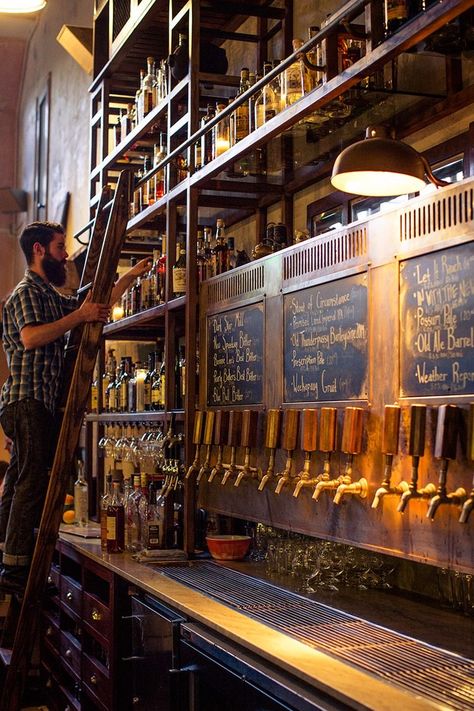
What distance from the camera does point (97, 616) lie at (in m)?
3.91

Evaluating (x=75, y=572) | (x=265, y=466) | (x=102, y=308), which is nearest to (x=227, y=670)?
(x=265, y=466)

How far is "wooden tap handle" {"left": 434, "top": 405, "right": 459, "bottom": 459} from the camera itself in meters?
2.22

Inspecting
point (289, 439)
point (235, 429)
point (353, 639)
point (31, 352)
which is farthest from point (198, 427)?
point (353, 639)

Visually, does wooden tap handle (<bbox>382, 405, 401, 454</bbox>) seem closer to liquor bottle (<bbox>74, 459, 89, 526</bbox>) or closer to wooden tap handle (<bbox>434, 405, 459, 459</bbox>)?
wooden tap handle (<bbox>434, 405, 459, 459</bbox>)

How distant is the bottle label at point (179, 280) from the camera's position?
4262 mm

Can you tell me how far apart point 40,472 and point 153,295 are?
43.3 inches

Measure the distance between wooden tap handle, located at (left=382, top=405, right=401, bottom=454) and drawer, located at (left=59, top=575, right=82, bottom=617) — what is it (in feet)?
7.35

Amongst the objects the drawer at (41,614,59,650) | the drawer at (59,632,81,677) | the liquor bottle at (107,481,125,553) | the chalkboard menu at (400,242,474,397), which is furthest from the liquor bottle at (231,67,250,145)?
the drawer at (41,614,59,650)

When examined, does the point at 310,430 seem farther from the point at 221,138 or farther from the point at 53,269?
the point at 53,269

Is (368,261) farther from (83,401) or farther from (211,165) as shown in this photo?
(83,401)

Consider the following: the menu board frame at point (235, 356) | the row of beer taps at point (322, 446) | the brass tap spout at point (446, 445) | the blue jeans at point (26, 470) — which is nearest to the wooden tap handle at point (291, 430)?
the row of beer taps at point (322, 446)

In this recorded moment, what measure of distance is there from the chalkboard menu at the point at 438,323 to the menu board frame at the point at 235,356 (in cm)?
102

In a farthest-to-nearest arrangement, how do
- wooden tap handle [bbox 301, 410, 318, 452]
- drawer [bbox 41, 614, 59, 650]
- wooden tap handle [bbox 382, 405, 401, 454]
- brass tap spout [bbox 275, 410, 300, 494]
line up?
1. drawer [bbox 41, 614, 59, 650]
2. brass tap spout [bbox 275, 410, 300, 494]
3. wooden tap handle [bbox 301, 410, 318, 452]
4. wooden tap handle [bbox 382, 405, 401, 454]

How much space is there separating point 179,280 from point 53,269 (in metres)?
0.86
